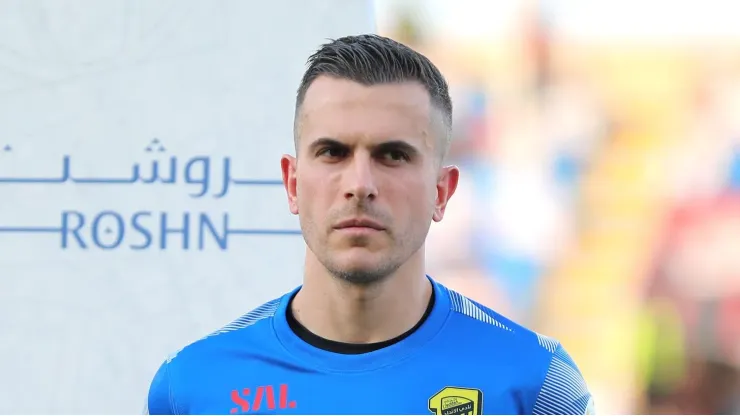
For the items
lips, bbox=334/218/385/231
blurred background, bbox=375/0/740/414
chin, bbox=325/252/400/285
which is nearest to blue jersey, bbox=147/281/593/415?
chin, bbox=325/252/400/285

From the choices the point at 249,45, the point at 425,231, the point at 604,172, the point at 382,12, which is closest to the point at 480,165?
the point at 604,172

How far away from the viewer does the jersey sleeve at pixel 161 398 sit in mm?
2207

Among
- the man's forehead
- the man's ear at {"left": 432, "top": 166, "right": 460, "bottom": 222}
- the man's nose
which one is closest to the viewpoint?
the man's nose

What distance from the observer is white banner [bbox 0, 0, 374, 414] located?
2.78 metres

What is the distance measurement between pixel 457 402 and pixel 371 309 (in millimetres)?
259

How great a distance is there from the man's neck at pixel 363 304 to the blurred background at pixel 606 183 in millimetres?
4835

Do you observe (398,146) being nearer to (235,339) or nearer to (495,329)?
(495,329)

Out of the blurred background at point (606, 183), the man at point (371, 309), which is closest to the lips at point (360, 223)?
the man at point (371, 309)

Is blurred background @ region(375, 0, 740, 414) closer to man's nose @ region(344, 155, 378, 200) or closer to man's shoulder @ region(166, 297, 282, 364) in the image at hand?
man's shoulder @ region(166, 297, 282, 364)

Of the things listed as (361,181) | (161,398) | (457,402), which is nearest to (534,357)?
(457,402)

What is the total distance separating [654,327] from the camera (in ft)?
22.6

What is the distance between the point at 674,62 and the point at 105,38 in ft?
19.8

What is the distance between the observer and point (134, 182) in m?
2.81

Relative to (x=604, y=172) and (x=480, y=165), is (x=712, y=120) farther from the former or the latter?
(x=480, y=165)
